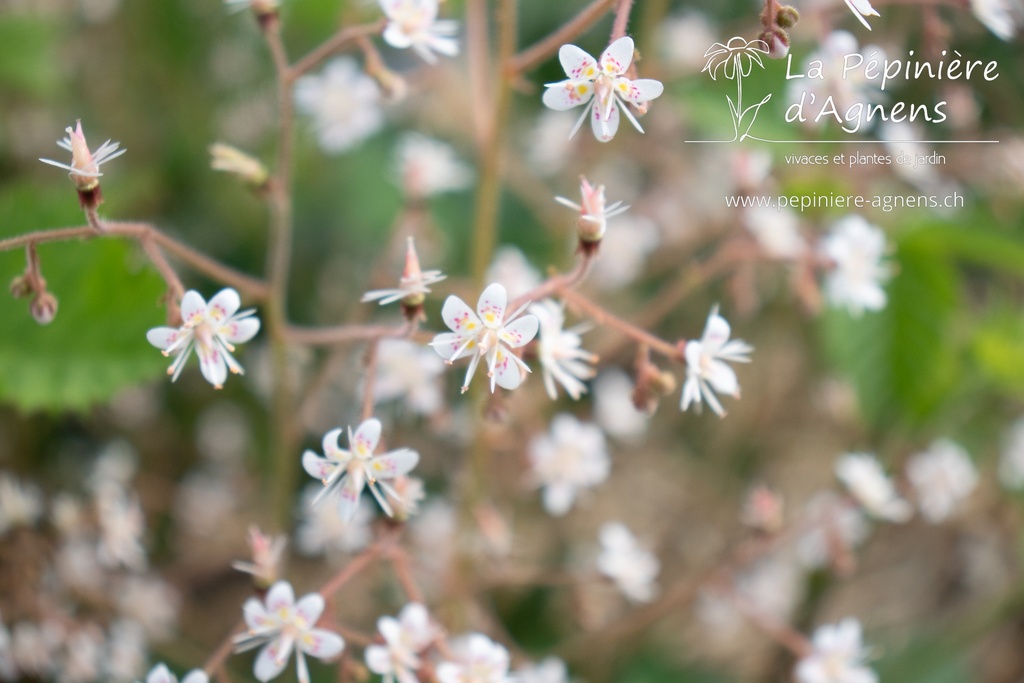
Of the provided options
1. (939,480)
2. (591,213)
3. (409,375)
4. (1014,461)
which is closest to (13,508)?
(409,375)

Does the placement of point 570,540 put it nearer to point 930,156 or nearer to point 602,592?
point 602,592

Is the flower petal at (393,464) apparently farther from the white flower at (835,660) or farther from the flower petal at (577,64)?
the white flower at (835,660)

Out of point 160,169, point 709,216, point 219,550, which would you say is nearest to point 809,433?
point 709,216

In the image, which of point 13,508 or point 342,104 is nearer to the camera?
point 13,508

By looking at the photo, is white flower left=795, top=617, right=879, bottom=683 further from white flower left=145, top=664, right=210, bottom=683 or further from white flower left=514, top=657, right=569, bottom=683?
white flower left=145, top=664, right=210, bottom=683

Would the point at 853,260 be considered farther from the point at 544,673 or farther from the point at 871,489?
the point at 544,673

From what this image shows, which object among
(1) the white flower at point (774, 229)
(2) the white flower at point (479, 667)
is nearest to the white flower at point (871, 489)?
(1) the white flower at point (774, 229)
